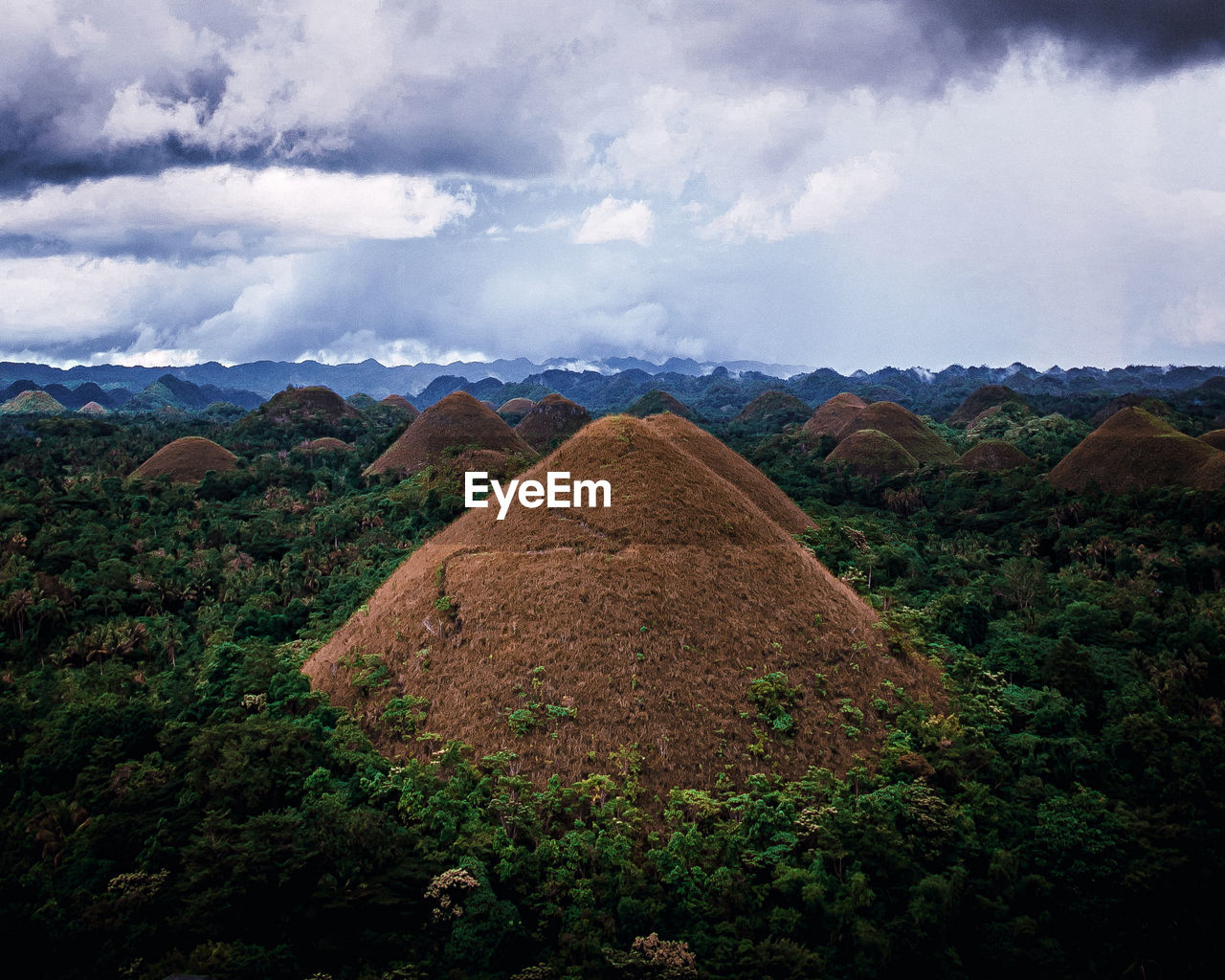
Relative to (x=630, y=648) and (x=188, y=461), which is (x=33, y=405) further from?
(x=630, y=648)

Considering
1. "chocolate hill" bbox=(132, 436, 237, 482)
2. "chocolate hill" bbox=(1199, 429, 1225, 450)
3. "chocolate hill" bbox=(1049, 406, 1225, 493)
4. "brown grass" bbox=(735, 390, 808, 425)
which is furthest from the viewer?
"brown grass" bbox=(735, 390, 808, 425)

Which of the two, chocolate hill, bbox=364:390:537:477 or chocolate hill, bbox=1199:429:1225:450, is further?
chocolate hill, bbox=364:390:537:477

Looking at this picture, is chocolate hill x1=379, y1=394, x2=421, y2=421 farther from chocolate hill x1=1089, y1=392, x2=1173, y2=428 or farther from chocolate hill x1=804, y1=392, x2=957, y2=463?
chocolate hill x1=1089, y1=392, x2=1173, y2=428

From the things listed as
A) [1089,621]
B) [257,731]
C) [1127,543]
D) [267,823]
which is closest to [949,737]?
[1089,621]

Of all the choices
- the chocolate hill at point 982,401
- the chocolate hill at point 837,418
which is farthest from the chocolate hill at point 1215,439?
the chocolate hill at point 982,401

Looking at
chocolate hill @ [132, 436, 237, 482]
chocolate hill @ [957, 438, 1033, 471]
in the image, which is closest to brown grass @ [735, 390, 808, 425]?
chocolate hill @ [957, 438, 1033, 471]
